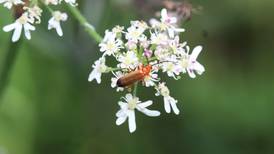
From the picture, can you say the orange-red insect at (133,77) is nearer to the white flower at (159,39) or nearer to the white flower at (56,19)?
the white flower at (159,39)

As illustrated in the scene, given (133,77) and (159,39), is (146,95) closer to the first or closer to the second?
(159,39)

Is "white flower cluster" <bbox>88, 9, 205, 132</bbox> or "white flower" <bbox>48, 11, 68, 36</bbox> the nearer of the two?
"white flower cluster" <bbox>88, 9, 205, 132</bbox>

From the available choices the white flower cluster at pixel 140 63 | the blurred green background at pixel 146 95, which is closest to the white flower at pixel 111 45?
the white flower cluster at pixel 140 63

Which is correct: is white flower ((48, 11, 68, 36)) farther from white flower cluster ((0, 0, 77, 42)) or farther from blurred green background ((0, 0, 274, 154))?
blurred green background ((0, 0, 274, 154))

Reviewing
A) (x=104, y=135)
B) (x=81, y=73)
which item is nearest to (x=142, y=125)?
(x=104, y=135)

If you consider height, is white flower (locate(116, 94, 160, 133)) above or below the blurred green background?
below

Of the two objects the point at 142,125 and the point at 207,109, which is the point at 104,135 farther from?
the point at 207,109

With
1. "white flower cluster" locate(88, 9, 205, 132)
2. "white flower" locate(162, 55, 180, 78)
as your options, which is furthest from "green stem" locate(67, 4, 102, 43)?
"white flower" locate(162, 55, 180, 78)
